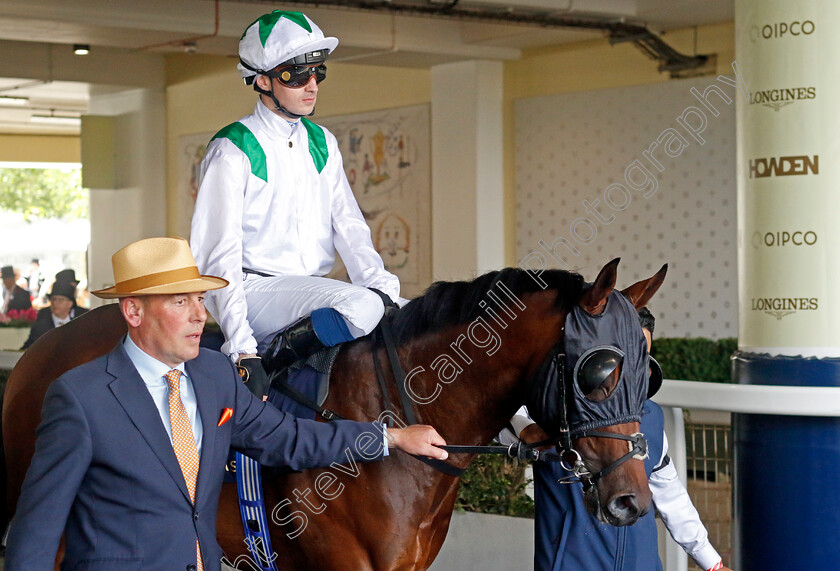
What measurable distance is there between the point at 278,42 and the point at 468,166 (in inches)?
320

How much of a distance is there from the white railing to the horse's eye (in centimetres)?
117

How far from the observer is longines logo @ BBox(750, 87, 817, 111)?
11.1ft

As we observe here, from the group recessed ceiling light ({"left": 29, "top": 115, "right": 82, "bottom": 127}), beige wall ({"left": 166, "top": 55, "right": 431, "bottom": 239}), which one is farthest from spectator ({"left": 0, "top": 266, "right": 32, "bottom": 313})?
recessed ceiling light ({"left": 29, "top": 115, "right": 82, "bottom": 127})

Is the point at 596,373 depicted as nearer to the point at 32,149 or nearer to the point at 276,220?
the point at 276,220

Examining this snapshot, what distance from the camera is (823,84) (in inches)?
132

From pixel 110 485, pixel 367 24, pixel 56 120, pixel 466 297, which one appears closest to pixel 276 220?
pixel 466 297

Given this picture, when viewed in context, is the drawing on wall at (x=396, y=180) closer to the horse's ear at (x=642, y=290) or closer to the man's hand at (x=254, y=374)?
the man's hand at (x=254, y=374)

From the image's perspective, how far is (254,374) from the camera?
102 inches

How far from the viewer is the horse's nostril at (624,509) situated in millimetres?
2195

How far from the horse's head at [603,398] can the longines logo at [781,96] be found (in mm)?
1478

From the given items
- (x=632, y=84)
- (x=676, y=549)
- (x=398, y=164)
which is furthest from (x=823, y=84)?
(x=398, y=164)

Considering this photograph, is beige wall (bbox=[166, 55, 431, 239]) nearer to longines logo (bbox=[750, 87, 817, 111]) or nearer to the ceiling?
the ceiling

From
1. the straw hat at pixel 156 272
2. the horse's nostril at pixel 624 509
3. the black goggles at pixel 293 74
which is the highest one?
the black goggles at pixel 293 74

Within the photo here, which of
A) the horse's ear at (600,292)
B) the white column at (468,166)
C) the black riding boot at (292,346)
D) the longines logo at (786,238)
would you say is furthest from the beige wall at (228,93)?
the horse's ear at (600,292)
